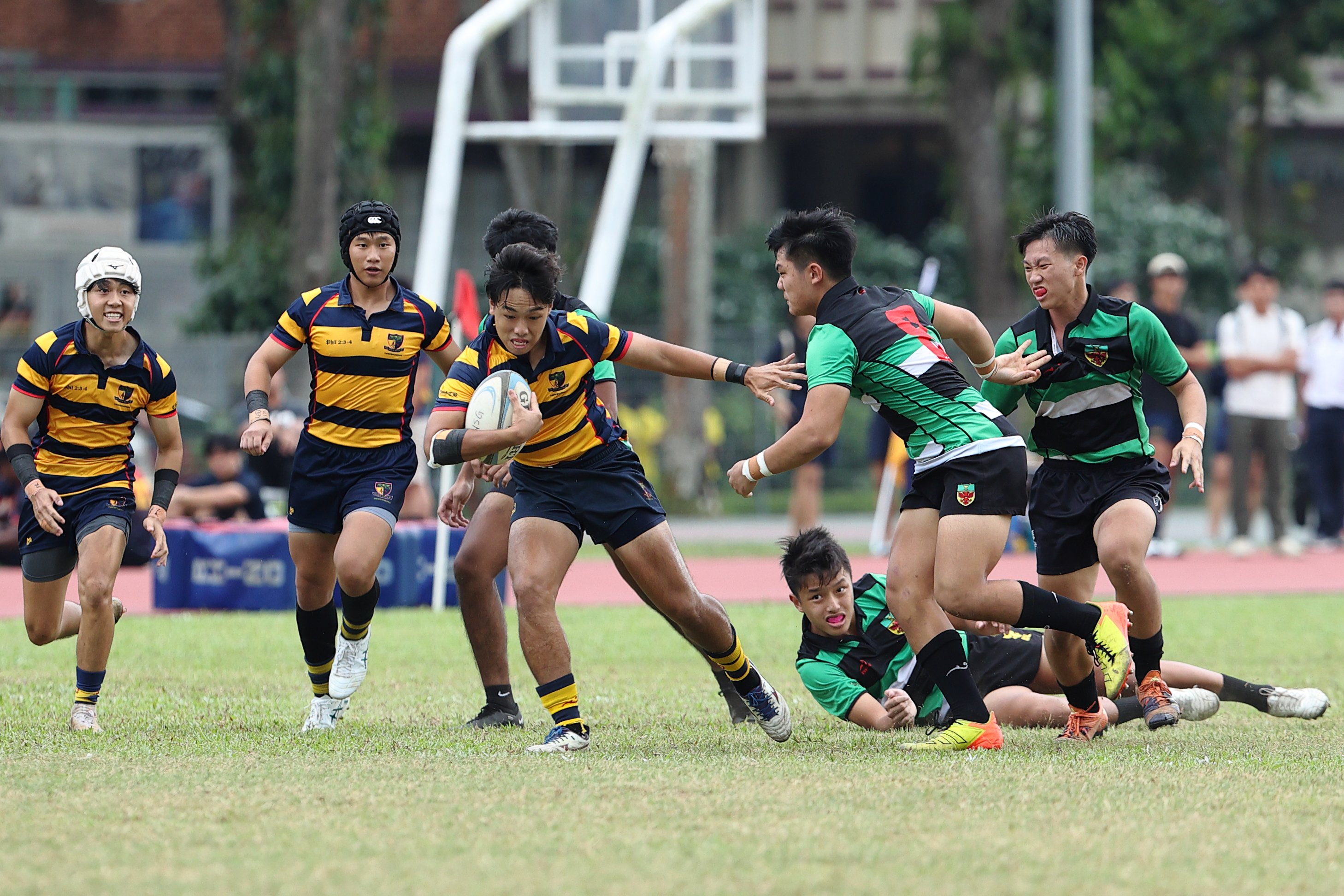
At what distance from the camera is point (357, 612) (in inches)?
275

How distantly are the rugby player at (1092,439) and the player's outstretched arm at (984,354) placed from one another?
0.25 ft

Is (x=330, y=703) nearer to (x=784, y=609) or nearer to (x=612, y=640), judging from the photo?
(x=612, y=640)

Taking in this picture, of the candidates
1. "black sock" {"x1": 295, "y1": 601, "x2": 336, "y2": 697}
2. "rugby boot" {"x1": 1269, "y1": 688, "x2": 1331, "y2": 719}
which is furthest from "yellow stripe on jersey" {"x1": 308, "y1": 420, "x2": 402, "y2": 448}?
"rugby boot" {"x1": 1269, "y1": 688, "x2": 1331, "y2": 719}

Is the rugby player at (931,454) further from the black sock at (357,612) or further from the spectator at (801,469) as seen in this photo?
the spectator at (801,469)

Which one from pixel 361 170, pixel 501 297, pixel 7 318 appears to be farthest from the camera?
pixel 7 318

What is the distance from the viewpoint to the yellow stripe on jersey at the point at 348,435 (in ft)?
23.1

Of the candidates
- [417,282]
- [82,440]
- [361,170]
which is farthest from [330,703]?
[361,170]

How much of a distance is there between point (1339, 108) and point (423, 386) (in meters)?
24.8

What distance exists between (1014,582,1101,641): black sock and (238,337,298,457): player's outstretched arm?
3.00 meters

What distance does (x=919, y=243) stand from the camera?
1252 inches

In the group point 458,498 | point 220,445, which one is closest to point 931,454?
point 458,498

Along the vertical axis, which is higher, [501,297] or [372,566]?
[501,297]

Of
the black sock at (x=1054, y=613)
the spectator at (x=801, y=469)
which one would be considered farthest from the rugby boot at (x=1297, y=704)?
the spectator at (x=801, y=469)

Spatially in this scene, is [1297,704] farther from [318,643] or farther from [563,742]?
[318,643]
